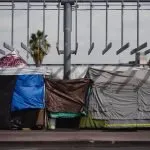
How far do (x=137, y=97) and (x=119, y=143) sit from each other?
5.95m

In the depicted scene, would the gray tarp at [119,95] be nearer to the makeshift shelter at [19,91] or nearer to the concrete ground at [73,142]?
the makeshift shelter at [19,91]

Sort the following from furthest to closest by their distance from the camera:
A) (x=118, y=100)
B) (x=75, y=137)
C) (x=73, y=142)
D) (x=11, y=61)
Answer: (x=11, y=61) < (x=118, y=100) < (x=75, y=137) < (x=73, y=142)

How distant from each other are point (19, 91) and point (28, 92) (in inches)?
17.3

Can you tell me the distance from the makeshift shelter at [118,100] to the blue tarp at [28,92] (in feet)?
7.65

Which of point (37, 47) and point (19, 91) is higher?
point (37, 47)

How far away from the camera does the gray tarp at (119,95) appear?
2283 centimetres

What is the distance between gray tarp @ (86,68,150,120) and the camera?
22.8m

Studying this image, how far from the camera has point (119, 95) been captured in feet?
75.5

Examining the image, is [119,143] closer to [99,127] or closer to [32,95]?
[99,127]

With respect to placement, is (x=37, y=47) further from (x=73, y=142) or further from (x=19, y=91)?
(x=73, y=142)

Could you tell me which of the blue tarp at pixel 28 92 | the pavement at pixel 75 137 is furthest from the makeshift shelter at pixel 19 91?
the pavement at pixel 75 137

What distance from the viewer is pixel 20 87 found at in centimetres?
2320

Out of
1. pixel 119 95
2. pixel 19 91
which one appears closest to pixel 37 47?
pixel 19 91

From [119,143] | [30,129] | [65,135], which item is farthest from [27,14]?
[119,143]
